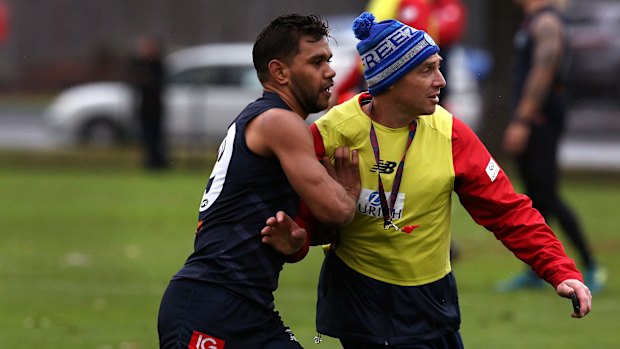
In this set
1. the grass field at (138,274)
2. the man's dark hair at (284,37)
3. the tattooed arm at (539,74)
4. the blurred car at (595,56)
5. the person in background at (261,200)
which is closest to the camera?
the person in background at (261,200)

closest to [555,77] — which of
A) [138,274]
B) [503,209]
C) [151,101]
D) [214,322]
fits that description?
[138,274]

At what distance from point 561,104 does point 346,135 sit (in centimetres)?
534

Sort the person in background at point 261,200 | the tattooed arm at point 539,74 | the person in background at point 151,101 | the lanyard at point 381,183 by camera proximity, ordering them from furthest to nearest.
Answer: the person in background at point 151,101, the tattooed arm at point 539,74, the lanyard at point 381,183, the person in background at point 261,200

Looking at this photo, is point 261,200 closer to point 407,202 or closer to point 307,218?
point 307,218

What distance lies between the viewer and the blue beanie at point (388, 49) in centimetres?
499

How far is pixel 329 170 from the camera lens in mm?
4887

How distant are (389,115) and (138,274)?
6229 mm

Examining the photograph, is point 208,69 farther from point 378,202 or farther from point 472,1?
point 378,202

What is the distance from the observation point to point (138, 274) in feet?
35.9

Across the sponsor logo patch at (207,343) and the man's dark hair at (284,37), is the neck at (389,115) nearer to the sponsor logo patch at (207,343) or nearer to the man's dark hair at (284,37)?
the man's dark hair at (284,37)

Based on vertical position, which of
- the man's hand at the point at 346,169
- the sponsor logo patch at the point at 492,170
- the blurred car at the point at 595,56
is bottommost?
the blurred car at the point at 595,56

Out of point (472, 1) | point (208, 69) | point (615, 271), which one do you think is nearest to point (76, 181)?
point (208, 69)

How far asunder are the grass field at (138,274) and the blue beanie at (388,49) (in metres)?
3.22

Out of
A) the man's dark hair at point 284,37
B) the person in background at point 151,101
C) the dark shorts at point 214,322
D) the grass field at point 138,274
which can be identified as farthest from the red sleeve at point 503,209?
the person in background at point 151,101
